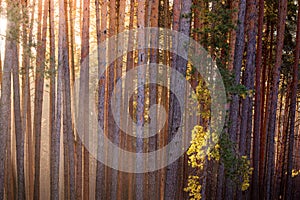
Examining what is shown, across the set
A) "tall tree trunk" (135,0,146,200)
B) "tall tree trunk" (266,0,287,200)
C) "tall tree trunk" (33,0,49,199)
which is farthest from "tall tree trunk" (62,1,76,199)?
"tall tree trunk" (266,0,287,200)

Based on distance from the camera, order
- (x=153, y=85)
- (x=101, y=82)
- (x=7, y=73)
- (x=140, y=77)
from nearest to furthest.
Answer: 1. (x=7, y=73)
2. (x=140, y=77)
3. (x=153, y=85)
4. (x=101, y=82)

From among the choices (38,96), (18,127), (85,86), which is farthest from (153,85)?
(18,127)

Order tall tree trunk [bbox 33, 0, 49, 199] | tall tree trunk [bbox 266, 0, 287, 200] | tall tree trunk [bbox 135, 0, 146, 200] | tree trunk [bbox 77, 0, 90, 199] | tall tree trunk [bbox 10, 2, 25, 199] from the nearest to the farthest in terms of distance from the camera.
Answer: tall tree trunk [bbox 135, 0, 146, 200] → tall tree trunk [bbox 10, 2, 25, 199] → tall tree trunk [bbox 33, 0, 49, 199] → tree trunk [bbox 77, 0, 90, 199] → tall tree trunk [bbox 266, 0, 287, 200]

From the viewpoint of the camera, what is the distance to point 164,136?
633 inches

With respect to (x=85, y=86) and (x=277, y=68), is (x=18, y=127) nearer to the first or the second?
(x=85, y=86)

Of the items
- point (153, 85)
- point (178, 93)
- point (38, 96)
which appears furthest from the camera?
point (153, 85)

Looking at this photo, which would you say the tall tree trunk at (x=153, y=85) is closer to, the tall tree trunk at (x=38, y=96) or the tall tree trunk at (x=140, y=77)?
the tall tree trunk at (x=140, y=77)

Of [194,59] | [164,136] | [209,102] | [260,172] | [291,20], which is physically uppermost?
[291,20]

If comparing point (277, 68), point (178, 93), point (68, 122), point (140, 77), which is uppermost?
point (277, 68)

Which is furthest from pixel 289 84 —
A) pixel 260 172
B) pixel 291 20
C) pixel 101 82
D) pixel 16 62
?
pixel 16 62

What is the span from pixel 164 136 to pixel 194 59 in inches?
248

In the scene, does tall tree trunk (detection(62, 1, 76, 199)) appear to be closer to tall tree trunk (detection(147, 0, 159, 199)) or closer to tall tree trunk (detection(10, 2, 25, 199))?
tall tree trunk (detection(10, 2, 25, 199))

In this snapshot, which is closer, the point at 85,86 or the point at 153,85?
the point at 153,85

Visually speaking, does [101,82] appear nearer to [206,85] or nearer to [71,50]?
[71,50]
